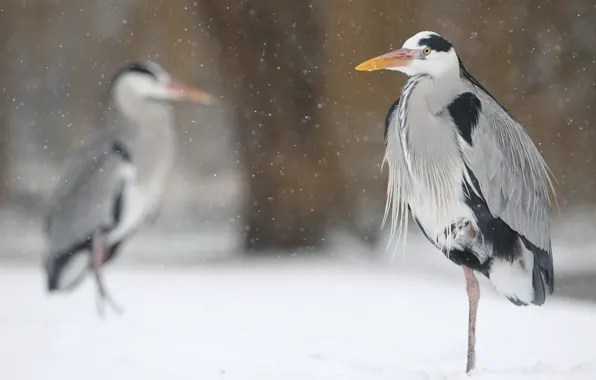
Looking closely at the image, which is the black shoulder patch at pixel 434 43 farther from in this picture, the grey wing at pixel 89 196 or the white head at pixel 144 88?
the grey wing at pixel 89 196

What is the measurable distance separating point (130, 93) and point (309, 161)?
79cm

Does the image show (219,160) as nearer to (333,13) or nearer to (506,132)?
(333,13)

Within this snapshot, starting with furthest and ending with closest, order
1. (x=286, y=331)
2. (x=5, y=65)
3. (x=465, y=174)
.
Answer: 1. (x=5, y=65)
2. (x=286, y=331)
3. (x=465, y=174)

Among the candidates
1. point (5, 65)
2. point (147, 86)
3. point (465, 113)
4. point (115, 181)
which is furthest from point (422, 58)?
point (5, 65)

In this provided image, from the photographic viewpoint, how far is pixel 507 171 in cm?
173

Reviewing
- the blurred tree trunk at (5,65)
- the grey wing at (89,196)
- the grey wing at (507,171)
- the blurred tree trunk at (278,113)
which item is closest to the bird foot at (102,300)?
the grey wing at (89,196)

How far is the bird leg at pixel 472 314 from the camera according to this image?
1.73 meters

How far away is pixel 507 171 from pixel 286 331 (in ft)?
2.19

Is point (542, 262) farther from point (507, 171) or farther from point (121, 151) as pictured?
point (121, 151)

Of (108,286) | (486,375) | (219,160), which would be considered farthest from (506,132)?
(219,160)

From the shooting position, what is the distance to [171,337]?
1880 mm

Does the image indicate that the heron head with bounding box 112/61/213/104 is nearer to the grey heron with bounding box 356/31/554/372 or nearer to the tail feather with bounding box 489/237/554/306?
the grey heron with bounding box 356/31/554/372

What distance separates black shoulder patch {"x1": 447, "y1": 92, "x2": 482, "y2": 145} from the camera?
5.55 feet

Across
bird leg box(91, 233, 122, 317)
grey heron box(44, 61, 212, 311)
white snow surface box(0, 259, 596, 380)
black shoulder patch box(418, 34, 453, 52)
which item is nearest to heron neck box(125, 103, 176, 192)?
grey heron box(44, 61, 212, 311)
